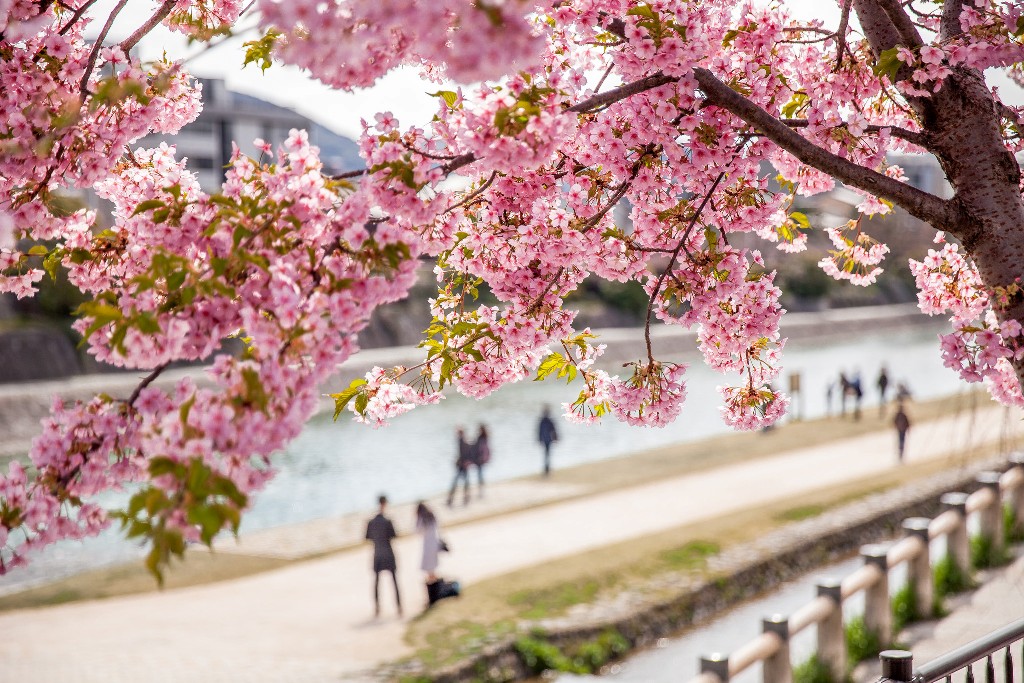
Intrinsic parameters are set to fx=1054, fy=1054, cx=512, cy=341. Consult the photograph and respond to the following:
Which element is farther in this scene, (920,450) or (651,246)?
(920,450)

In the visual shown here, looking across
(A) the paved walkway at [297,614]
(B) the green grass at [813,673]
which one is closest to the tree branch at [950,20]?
(A) the paved walkway at [297,614]

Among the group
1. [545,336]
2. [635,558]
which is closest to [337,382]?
[635,558]

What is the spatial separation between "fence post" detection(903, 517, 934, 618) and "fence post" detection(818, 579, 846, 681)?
6.62 feet

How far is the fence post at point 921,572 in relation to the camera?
11.5 m

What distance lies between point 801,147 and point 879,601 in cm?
843

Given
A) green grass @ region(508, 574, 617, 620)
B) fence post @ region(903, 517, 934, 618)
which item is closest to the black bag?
green grass @ region(508, 574, 617, 620)

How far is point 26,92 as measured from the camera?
3.71 metres

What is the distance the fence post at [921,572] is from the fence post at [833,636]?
2.02 m

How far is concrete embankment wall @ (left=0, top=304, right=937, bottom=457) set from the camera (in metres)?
29.6

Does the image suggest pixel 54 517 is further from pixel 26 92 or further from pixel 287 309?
pixel 26 92

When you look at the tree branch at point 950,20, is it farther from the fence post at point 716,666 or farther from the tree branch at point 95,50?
the fence post at point 716,666

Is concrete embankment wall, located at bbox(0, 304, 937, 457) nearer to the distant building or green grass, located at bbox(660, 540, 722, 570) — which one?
green grass, located at bbox(660, 540, 722, 570)

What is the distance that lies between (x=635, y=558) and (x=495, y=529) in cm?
311

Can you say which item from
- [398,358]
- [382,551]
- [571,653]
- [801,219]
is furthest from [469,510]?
[398,358]
